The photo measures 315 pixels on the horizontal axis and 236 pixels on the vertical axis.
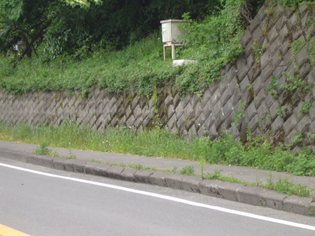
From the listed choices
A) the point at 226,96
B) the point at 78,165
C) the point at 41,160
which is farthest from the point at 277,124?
the point at 41,160

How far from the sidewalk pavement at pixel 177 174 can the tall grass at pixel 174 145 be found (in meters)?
0.27

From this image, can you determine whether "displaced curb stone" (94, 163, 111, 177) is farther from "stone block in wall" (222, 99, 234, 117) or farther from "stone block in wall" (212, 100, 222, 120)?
"stone block in wall" (222, 99, 234, 117)

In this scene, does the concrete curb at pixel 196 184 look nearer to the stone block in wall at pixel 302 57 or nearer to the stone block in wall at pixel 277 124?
the stone block in wall at pixel 277 124

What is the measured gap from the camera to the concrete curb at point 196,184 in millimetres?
5868

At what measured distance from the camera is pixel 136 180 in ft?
26.7

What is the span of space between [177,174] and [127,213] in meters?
1.88

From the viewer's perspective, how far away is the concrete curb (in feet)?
19.3

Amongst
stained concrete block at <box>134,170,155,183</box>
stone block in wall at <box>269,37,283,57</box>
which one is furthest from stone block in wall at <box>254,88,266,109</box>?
stained concrete block at <box>134,170,155,183</box>

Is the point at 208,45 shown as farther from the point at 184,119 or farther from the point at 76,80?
the point at 76,80

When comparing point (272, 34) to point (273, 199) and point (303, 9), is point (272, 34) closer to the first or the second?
point (303, 9)

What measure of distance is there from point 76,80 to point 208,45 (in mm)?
4817

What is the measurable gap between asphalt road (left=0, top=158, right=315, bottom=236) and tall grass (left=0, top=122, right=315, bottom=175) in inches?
70.8

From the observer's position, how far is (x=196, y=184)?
7.11 m

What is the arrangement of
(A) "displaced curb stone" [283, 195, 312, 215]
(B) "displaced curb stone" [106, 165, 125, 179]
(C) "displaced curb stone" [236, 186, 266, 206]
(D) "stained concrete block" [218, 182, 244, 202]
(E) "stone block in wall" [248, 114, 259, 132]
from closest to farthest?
(A) "displaced curb stone" [283, 195, 312, 215]
(C) "displaced curb stone" [236, 186, 266, 206]
(D) "stained concrete block" [218, 182, 244, 202]
(B) "displaced curb stone" [106, 165, 125, 179]
(E) "stone block in wall" [248, 114, 259, 132]
